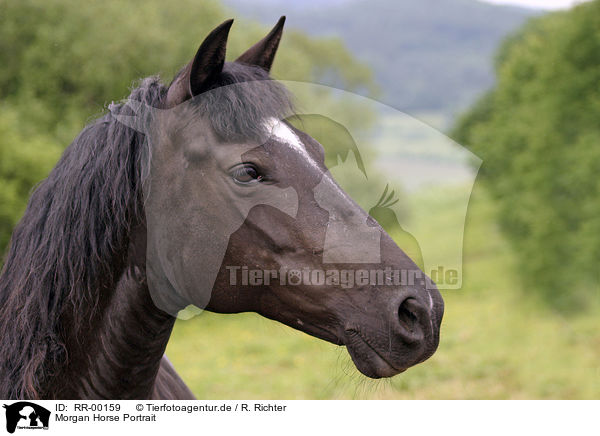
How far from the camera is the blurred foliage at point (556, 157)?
7.36 meters

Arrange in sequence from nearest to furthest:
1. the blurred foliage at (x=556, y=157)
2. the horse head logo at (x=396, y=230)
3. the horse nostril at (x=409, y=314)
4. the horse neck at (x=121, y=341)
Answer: the horse nostril at (x=409, y=314) < the horse neck at (x=121, y=341) < the horse head logo at (x=396, y=230) < the blurred foliage at (x=556, y=157)

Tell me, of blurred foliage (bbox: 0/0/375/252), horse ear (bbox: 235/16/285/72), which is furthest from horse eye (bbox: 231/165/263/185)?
blurred foliage (bbox: 0/0/375/252)

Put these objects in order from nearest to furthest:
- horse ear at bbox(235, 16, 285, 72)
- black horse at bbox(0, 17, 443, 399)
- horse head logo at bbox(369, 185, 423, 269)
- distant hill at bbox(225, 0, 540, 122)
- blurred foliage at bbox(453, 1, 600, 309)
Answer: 1. black horse at bbox(0, 17, 443, 399)
2. horse ear at bbox(235, 16, 285, 72)
3. horse head logo at bbox(369, 185, 423, 269)
4. distant hill at bbox(225, 0, 540, 122)
5. blurred foliage at bbox(453, 1, 600, 309)

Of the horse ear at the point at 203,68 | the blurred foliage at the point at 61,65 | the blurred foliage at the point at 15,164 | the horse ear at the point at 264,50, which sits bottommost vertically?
the horse ear at the point at 203,68

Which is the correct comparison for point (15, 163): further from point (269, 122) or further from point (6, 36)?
point (269, 122)

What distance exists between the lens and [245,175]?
66.3 inches

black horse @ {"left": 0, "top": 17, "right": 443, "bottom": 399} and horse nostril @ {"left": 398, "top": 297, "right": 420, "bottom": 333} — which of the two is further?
black horse @ {"left": 0, "top": 17, "right": 443, "bottom": 399}

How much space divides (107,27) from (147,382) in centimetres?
538

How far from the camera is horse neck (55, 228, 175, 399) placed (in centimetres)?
177

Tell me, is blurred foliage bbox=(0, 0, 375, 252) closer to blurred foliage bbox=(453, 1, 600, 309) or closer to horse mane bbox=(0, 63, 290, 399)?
blurred foliage bbox=(453, 1, 600, 309)
